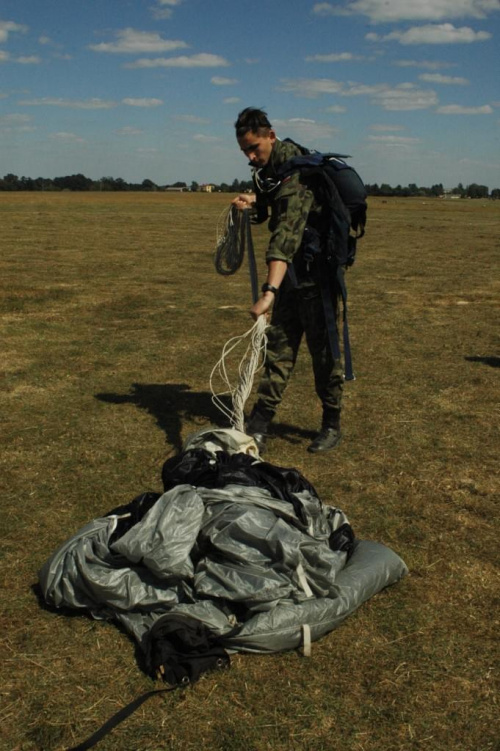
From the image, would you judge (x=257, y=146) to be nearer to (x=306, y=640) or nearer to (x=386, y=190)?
(x=306, y=640)

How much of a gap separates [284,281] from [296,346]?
545 millimetres

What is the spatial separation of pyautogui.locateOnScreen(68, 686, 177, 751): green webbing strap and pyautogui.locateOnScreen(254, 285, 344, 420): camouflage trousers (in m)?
2.99

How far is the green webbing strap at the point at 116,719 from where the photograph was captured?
2.77 metres

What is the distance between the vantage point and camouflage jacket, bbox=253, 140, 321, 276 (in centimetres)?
475

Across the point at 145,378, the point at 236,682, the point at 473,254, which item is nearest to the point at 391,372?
the point at 145,378

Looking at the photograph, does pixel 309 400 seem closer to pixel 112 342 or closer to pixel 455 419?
pixel 455 419

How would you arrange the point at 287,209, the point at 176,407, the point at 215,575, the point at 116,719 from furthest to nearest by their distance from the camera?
the point at 176,407 < the point at 287,209 < the point at 215,575 < the point at 116,719

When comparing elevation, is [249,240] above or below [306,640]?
above

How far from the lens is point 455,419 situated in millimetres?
6539

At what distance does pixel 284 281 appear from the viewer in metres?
Result: 5.48

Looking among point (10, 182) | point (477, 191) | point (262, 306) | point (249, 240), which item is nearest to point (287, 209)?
point (262, 306)

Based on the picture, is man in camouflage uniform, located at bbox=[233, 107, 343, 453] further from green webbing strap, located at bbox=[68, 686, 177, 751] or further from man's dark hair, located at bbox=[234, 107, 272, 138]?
green webbing strap, located at bbox=[68, 686, 177, 751]

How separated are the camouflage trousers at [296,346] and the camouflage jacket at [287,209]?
0.56 metres

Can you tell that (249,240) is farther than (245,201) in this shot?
Yes
